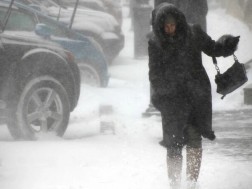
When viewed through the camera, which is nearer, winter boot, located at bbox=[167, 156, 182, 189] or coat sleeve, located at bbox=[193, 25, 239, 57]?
coat sleeve, located at bbox=[193, 25, 239, 57]

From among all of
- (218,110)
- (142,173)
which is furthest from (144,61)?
(142,173)

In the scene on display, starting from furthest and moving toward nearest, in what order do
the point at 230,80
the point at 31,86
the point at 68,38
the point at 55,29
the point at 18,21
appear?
the point at 68,38
the point at 55,29
the point at 18,21
the point at 31,86
the point at 230,80

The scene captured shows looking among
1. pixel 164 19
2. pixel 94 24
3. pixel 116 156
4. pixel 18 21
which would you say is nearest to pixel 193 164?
pixel 164 19

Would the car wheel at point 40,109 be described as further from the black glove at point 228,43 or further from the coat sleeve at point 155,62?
the black glove at point 228,43

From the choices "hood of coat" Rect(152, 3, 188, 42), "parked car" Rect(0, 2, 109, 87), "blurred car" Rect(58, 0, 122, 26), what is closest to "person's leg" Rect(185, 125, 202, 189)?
"hood of coat" Rect(152, 3, 188, 42)

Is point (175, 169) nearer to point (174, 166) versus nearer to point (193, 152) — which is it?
point (174, 166)

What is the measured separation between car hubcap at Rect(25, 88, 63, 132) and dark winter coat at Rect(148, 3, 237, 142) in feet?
8.22

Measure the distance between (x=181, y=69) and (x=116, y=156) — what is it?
81.1 inches

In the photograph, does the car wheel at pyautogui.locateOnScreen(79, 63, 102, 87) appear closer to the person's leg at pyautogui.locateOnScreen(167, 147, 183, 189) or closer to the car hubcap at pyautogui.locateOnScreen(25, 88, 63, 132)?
the car hubcap at pyautogui.locateOnScreen(25, 88, 63, 132)

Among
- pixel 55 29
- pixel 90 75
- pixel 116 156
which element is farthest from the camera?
pixel 90 75

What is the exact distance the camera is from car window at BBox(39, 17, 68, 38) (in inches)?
415

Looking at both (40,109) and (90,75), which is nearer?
(40,109)

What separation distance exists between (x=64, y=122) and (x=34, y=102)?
0.43 m

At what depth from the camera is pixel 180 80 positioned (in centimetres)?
569
